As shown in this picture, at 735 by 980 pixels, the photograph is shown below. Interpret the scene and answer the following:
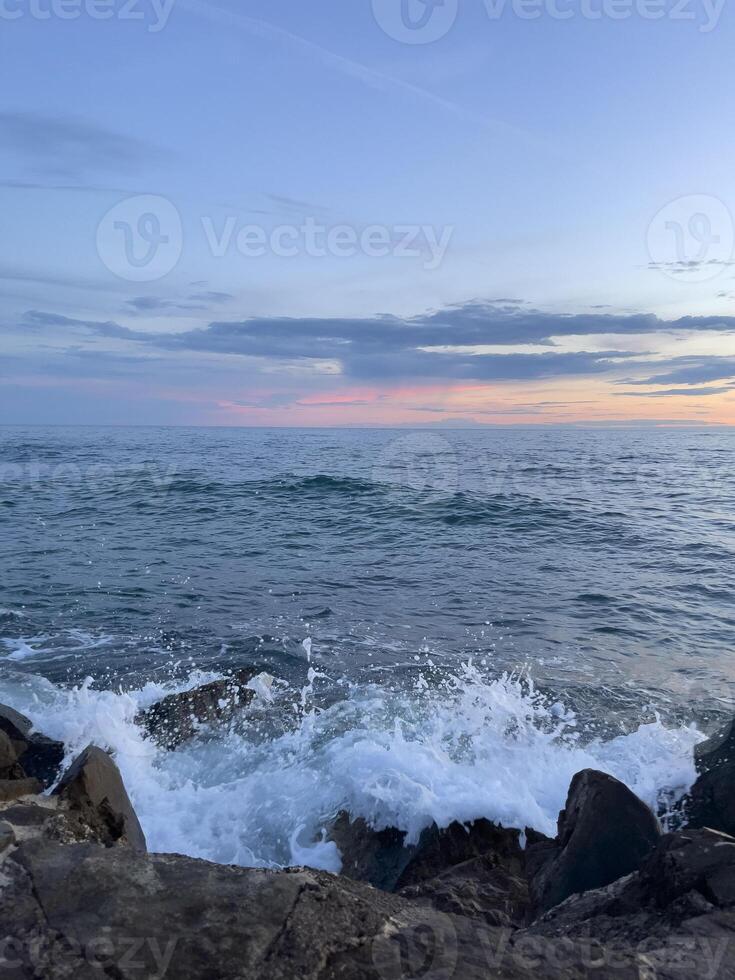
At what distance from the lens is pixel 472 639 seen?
417 inches

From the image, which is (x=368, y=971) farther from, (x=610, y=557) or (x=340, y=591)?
(x=610, y=557)

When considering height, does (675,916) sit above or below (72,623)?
above

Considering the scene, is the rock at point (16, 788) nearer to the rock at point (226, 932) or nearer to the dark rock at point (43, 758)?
the dark rock at point (43, 758)

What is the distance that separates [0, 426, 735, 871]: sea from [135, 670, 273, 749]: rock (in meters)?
0.21

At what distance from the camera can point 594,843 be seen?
4.56 m

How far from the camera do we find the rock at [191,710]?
7.26 metres

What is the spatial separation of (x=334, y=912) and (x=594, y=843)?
8.07 feet

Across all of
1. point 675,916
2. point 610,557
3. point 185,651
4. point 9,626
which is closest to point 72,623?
point 9,626

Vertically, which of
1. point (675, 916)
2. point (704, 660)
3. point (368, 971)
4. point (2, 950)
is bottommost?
point (704, 660)

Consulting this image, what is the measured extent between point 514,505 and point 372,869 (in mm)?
21129

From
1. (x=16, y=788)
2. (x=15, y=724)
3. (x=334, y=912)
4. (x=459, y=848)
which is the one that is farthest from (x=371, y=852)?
(x=15, y=724)

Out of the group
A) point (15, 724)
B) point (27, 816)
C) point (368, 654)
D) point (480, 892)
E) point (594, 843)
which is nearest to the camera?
point (27, 816)

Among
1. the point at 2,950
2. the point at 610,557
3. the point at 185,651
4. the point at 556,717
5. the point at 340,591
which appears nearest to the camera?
the point at 2,950
